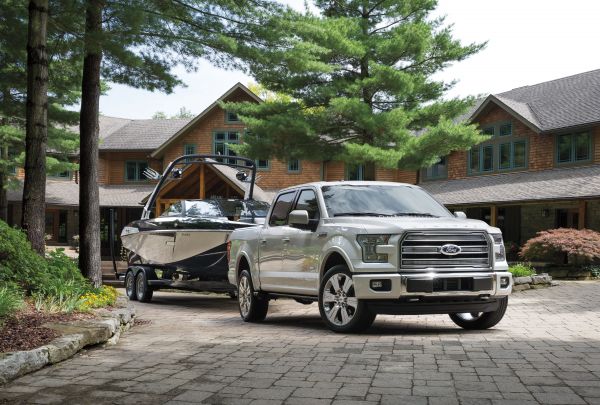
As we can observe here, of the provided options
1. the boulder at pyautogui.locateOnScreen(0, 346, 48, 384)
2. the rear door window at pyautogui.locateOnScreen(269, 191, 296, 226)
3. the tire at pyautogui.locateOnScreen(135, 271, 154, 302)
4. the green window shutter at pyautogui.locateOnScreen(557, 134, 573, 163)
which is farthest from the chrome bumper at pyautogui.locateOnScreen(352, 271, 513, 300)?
the green window shutter at pyautogui.locateOnScreen(557, 134, 573, 163)

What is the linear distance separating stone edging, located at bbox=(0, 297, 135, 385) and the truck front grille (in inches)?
142

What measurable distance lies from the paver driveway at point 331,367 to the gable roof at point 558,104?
1916 cm

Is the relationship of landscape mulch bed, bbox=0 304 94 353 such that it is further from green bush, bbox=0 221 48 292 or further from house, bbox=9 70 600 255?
house, bbox=9 70 600 255

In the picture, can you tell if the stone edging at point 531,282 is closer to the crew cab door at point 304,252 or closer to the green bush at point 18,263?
the crew cab door at point 304,252

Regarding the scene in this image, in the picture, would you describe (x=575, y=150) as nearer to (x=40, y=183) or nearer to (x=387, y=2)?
(x=387, y=2)

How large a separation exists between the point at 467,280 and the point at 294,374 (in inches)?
136

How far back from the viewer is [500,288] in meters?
9.66

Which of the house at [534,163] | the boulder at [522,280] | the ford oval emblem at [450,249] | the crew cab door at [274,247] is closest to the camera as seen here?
the ford oval emblem at [450,249]

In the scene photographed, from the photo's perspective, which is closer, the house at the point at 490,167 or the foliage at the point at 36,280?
the foliage at the point at 36,280

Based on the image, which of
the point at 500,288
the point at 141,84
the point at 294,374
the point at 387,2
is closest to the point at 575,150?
the point at 387,2

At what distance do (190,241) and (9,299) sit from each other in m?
6.85

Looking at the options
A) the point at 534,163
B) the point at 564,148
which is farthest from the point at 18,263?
the point at 534,163

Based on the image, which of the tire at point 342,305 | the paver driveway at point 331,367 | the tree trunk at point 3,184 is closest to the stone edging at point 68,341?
the paver driveway at point 331,367

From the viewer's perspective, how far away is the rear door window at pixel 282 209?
1154 centimetres
